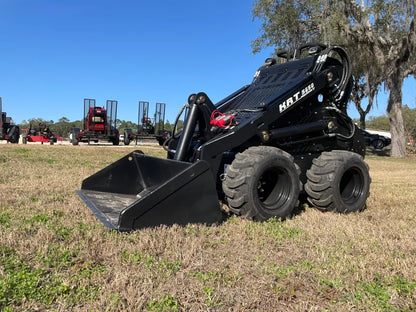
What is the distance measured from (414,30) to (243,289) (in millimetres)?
20488

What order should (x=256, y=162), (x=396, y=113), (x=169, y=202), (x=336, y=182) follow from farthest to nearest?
1. (x=396, y=113)
2. (x=336, y=182)
3. (x=256, y=162)
4. (x=169, y=202)

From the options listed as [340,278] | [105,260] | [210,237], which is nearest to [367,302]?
[340,278]

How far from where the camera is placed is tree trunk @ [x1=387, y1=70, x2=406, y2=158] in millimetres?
20969

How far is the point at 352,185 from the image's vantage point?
491 cm

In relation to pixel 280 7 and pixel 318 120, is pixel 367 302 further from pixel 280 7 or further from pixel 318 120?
pixel 280 7

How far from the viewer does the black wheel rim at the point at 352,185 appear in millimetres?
4793

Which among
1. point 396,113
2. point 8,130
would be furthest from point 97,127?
point 396,113

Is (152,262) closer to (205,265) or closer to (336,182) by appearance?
(205,265)

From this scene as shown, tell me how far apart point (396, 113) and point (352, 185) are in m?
18.7

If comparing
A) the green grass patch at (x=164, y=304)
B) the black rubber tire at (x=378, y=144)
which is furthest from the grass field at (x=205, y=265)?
the black rubber tire at (x=378, y=144)

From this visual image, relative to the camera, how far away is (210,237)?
10.6 feet

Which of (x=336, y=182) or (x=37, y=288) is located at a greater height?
(x=336, y=182)

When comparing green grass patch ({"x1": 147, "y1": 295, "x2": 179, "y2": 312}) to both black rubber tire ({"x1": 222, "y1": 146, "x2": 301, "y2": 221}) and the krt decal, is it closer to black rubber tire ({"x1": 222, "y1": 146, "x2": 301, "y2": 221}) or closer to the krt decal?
black rubber tire ({"x1": 222, "y1": 146, "x2": 301, "y2": 221})

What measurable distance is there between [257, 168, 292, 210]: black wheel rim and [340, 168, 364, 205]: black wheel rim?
1.14 metres
